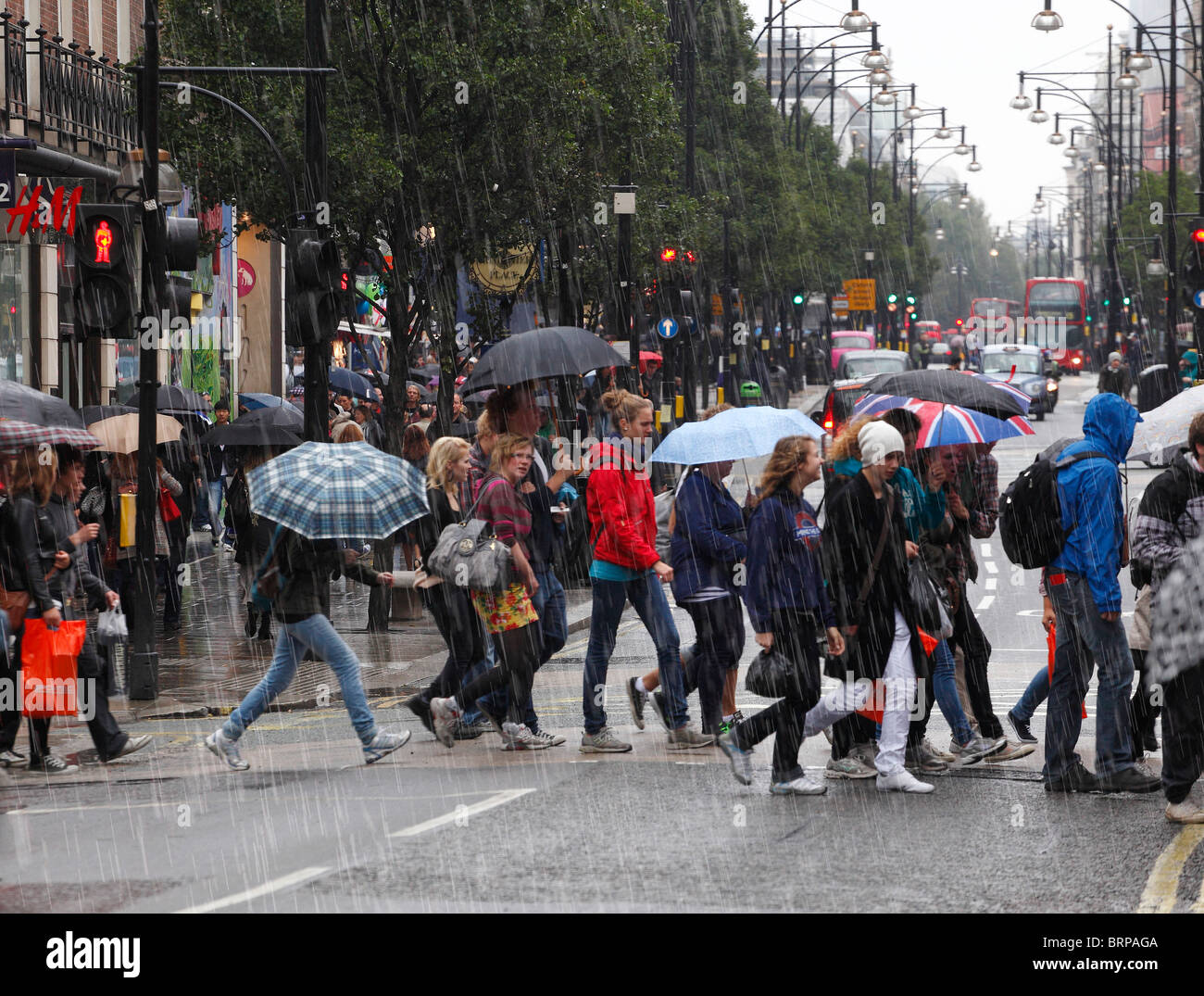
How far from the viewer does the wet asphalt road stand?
21.6ft

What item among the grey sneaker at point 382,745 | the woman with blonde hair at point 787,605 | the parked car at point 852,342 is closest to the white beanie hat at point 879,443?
the woman with blonde hair at point 787,605

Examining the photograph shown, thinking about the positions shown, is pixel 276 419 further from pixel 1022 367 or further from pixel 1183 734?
pixel 1022 367

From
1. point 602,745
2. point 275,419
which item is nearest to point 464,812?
point 602,745

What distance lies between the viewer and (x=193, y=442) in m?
16.7

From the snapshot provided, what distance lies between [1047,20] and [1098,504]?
2939cm

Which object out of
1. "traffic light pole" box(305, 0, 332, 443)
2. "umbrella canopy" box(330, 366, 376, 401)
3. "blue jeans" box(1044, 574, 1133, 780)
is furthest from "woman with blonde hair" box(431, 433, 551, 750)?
"umbrella canopy" box(330, 366, 376, 401)

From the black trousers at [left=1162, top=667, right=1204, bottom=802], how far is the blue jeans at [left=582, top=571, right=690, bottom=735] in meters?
2.72

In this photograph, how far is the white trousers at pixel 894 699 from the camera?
8.40 meters

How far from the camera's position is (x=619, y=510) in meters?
9.48

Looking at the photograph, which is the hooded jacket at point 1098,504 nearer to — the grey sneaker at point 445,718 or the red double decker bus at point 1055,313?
the grey sneaker at point 445,718

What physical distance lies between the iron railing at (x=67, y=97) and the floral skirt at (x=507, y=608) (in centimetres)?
1197

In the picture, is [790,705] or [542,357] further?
[542,357]

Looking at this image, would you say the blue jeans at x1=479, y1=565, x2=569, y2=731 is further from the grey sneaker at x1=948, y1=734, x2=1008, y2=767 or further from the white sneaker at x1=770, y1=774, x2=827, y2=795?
the grey sneaker at x1=948, y1=734, x2=1008, y2=767
